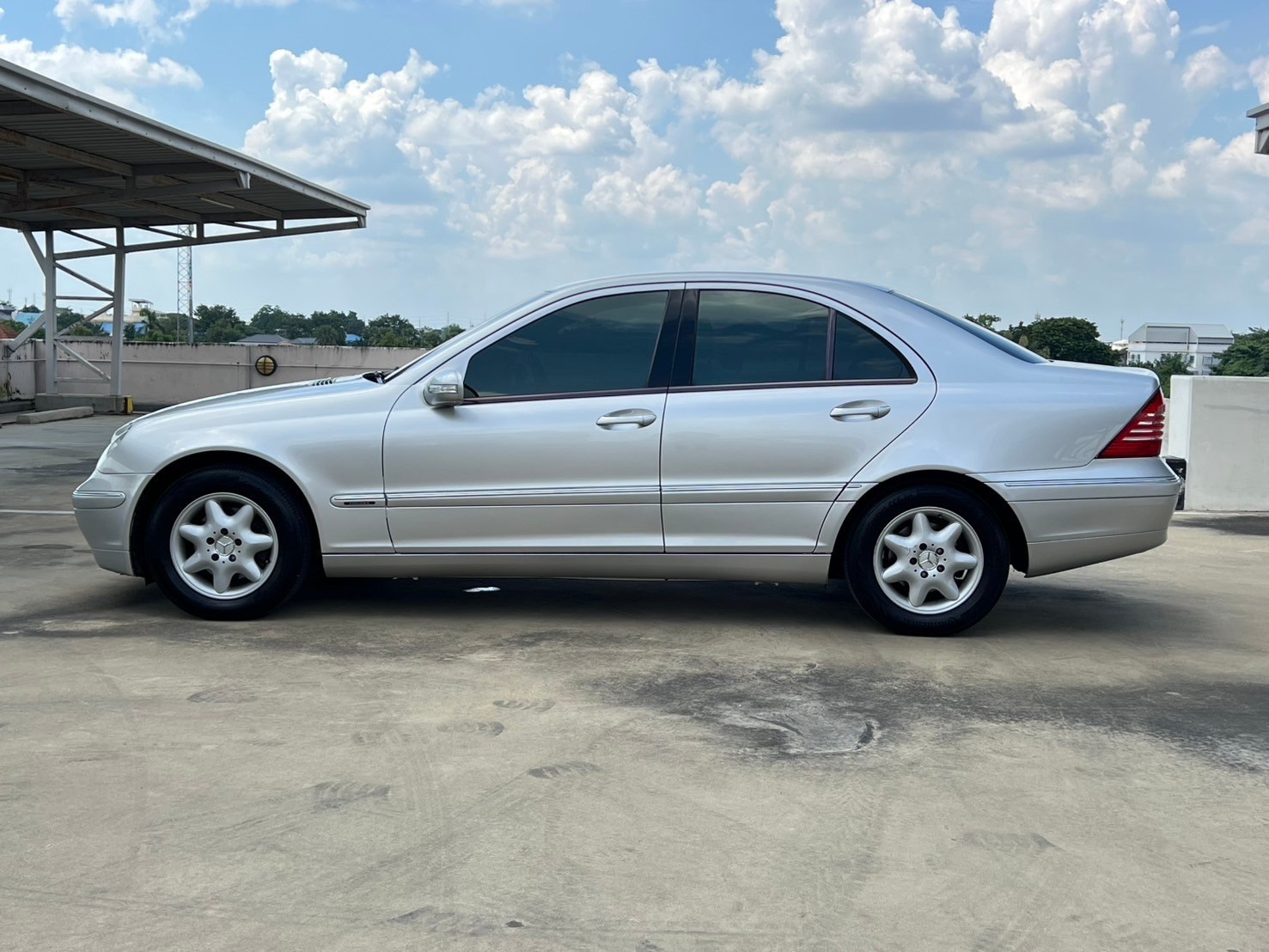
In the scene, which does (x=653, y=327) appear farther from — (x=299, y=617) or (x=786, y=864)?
(x=786, y=864)

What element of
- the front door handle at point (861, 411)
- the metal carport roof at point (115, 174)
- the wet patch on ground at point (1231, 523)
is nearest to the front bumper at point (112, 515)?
the front door handle at point (861, 411)

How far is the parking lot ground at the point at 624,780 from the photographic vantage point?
291 centimetres

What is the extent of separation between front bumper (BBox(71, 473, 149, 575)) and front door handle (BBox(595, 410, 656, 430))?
7.15 ft

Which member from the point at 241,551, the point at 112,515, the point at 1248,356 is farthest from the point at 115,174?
the point at 1248,356

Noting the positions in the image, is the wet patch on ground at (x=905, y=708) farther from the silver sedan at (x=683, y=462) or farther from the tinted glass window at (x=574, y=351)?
the tinted glass window at (x=574, y=351)

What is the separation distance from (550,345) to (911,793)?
9.63 feet

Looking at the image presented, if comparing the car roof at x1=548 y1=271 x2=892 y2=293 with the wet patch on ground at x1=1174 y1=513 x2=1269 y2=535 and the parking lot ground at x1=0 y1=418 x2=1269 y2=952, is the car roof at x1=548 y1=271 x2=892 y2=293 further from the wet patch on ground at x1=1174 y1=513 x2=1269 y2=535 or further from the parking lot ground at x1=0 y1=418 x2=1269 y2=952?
the wet patch on ground at x1=1174 y1=513 x2=1269 y2=535

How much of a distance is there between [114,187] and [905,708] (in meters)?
19.2

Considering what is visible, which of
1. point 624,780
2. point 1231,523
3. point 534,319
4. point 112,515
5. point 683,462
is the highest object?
point 534,319

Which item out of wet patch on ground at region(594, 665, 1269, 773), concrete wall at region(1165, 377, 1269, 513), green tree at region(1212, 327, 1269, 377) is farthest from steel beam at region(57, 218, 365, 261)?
green tree at region(1212, 327, 1269, 377)

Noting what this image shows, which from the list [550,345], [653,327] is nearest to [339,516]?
[550,345]

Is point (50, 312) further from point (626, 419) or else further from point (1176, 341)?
point (1176, 341)

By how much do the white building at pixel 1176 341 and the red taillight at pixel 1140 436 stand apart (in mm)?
88316

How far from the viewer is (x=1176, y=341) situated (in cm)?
9125
